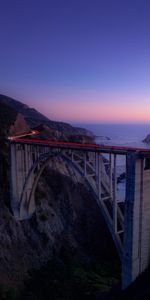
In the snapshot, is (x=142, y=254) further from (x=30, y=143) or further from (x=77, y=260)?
(x=30, y=143)

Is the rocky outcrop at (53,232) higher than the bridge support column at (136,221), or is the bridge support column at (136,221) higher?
the bridge support column at (136,221)

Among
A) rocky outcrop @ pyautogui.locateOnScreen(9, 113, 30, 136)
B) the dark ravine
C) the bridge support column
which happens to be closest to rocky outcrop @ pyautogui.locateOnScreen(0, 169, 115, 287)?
the dark ravine

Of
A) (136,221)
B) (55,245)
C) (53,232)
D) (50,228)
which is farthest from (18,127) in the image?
(136,221)

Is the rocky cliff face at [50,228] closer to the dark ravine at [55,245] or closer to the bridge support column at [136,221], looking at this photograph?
the dark ravine at [55,245]

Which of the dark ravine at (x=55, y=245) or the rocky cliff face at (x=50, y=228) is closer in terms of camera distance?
the dark ravine at (x=55, y=245)

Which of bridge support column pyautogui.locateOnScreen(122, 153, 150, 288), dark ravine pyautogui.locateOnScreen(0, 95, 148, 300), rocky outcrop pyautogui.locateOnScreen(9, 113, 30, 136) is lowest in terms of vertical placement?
dark ravine pyautogui.locateOnScreen(0, 95, 148, 300)

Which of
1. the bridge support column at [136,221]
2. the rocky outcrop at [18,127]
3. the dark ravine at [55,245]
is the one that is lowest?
the dark ravine at [55,245]

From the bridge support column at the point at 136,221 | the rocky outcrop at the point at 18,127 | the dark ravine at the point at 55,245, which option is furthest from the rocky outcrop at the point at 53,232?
the bridge support column at the point at 136,221

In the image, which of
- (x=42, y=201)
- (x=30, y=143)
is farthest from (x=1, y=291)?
(x=30, y=143)

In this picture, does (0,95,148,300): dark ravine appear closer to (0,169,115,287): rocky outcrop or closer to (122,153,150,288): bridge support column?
(0,169,115,287): rocky outcrop
